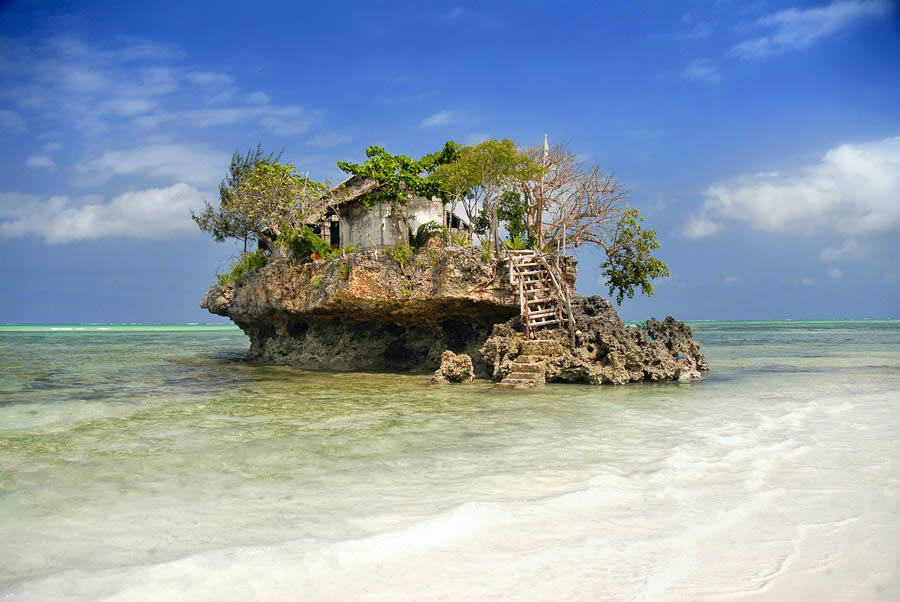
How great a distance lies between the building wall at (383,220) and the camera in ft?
62.7

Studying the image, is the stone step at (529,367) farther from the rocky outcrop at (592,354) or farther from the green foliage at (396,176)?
the green foliage at (396,176)

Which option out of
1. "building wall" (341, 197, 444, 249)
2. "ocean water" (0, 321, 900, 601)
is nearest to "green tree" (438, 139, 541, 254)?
"building wall" (341, 197, 444, 249)

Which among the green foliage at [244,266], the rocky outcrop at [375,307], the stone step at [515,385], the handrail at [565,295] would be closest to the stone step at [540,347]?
the handrail at [565,295]

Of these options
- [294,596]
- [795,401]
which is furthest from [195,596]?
[795,401]

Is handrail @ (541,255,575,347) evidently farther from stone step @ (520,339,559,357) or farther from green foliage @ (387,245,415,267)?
green foliage @ (387,245,415,267)

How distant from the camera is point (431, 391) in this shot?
1215 cm

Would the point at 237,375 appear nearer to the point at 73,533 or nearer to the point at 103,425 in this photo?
the point at 103,425

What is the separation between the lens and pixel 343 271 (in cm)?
1543

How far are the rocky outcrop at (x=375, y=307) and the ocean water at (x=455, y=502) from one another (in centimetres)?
541

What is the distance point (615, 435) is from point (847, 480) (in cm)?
264

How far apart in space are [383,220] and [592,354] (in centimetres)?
913

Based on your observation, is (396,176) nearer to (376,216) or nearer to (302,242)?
(376,216)

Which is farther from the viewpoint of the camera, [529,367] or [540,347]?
[540,347]

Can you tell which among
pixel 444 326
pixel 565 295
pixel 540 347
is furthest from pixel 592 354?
pixel 444 326
